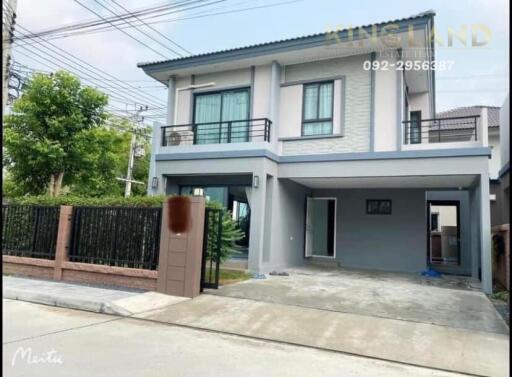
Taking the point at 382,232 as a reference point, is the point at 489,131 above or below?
above

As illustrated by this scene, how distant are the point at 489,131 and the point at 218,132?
12712mm

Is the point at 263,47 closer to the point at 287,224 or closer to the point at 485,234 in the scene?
the point at 287,224

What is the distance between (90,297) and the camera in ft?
21.0

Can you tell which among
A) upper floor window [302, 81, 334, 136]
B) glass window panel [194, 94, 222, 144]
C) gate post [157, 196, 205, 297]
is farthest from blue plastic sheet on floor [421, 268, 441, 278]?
gate post [157, 196, 205, 297]

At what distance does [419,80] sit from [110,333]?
11.5 m

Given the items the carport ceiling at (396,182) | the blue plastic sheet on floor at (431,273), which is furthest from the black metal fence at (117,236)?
the blue plastic sheet on floor at (431,273)

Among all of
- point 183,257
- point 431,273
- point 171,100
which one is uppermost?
point 171,100

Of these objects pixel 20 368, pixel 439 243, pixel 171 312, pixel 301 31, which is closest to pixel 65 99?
pixel 301 31

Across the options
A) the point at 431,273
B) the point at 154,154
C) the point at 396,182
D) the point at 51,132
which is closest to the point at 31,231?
the point at 51,132

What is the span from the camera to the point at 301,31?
10.5 meters

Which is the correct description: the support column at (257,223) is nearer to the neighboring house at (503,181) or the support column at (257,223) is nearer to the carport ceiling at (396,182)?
the carport ceiling at (396,182)

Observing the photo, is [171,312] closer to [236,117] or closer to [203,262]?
[203,262]

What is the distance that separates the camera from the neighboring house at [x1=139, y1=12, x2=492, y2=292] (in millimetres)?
9812

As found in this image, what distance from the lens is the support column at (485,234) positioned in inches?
334
